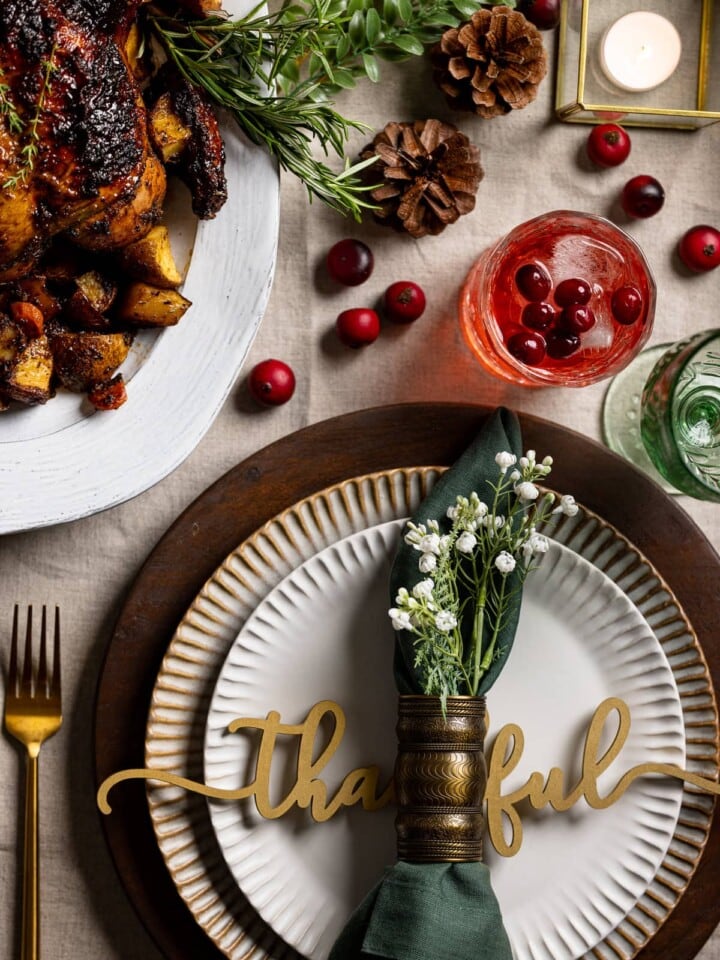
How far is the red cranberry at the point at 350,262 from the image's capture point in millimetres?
1341

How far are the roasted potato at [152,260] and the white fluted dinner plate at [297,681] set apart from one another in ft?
1.07

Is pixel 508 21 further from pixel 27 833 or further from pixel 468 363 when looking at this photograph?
pixel 27 833

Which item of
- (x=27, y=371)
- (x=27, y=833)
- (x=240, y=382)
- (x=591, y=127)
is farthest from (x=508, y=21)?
(x=27, y=833)

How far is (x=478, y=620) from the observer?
1.20m

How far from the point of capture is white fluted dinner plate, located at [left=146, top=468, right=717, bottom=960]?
4.17ft

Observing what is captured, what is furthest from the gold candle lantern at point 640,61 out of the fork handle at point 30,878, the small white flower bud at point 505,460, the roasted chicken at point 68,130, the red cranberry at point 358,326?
the fork handle at point 30,878

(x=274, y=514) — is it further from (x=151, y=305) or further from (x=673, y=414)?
(x=673, y=414)

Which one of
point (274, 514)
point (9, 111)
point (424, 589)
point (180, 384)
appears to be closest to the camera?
point (9, 111)

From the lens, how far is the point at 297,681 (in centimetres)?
131

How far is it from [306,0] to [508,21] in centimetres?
26

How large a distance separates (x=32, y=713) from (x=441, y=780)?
0.55 m

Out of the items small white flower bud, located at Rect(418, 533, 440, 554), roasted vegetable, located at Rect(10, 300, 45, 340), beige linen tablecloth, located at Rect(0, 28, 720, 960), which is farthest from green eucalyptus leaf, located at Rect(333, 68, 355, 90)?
small white flower bud, located at Rect(418, 533, 440, 554)

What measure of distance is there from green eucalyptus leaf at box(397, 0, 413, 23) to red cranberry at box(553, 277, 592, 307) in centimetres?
38

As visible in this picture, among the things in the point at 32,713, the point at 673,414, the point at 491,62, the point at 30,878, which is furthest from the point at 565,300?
the point at 30,878
